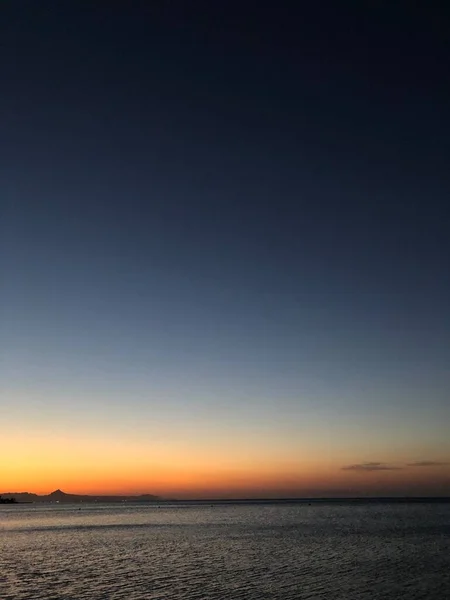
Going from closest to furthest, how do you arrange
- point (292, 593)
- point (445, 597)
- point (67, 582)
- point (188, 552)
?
point (445, 597)
point (292, 593)
point (67, 582)
point (188, 552)

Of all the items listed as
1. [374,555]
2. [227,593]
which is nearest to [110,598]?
[227,593]

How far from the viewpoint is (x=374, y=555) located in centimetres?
5469

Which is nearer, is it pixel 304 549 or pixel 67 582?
pixel 67 582

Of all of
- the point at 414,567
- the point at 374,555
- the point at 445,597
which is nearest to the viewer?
the point at 445,597

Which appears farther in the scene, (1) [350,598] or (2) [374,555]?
(2) [374,555]

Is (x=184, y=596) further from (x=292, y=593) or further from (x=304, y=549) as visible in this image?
(x=304, y=549)

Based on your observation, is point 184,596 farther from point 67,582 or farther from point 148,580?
point 67,582

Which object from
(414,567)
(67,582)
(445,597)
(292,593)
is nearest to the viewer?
(445,597)

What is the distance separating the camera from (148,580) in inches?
1670

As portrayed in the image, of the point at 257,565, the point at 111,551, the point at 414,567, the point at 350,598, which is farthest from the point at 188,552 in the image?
the point at 350,598

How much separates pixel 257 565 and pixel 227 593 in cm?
1368

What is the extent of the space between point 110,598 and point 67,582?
27.2 feet

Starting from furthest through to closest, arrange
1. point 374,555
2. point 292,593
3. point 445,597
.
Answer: point 374,555 < point 292,593 < point 445,597

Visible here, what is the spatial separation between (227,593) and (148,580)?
28.7 feet
